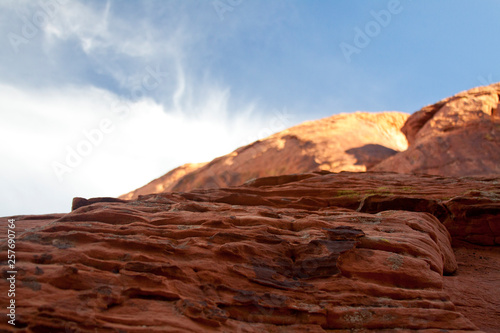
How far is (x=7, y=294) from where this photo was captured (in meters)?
5.46

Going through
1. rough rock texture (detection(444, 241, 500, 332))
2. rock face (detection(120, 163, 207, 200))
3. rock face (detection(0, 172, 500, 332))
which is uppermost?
rock face (detection(120, 163, 207, 200))

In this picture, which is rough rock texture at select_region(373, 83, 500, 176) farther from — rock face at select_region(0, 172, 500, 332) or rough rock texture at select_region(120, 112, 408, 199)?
rock face at select_region(0, 172, 500, 332)

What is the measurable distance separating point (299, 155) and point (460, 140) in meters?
11.7

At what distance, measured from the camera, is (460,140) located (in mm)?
27125

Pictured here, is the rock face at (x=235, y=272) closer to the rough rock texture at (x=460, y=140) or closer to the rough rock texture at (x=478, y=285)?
the rough rock texture at (x=478, y=285)

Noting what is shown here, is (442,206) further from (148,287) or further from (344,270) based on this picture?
(148,287)

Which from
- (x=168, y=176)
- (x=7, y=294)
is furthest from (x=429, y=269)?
(x=168, y=176)

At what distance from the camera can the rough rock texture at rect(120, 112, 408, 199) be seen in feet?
101

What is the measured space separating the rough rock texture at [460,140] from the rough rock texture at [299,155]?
9.45 ft

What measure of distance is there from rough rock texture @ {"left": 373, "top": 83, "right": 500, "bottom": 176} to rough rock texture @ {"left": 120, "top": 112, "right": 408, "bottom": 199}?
288 cm

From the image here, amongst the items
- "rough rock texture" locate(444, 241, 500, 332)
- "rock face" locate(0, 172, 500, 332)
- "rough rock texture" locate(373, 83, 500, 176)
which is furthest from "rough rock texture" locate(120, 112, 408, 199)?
"rock face" locate(0, 172, 500, 332)

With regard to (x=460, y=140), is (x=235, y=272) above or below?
below

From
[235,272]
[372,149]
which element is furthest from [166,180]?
[235,272]

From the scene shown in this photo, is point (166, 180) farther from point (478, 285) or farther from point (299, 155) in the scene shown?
point (478, 285)
